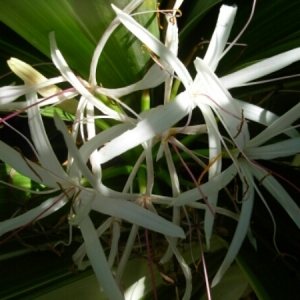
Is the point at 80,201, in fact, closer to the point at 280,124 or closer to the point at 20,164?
the point at 20,164

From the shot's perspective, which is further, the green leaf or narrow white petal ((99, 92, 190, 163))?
the green leaf

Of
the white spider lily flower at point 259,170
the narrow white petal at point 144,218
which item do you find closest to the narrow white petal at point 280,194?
the white spider lily flower at point 259,170

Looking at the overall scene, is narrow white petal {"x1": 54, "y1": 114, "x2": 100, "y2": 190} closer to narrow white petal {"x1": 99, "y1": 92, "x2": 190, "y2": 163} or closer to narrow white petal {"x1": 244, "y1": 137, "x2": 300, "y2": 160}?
narrow white petal {"x1": 99, "y1": 92, "x2": 190, "y2": 163}

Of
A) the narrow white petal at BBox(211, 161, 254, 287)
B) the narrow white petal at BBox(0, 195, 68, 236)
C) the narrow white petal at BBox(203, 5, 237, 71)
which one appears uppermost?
the narrow white petal at BBox(203, 5, 237, 71)

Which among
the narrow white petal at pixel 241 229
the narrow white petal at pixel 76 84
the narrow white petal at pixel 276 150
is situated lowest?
the narrow white petal at pixel 241 229

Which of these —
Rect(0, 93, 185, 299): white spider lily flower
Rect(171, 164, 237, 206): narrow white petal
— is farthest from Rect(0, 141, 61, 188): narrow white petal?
Rect(171, 164, 237, 206): narrow white petal

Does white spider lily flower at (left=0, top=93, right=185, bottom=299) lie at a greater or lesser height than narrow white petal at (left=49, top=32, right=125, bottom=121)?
lesser

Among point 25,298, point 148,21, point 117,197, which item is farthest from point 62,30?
point 25,298

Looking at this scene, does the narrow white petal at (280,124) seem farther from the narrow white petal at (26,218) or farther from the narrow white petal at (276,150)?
the narrow white petal at (26,218)
